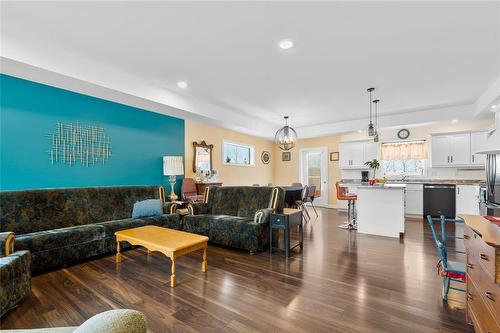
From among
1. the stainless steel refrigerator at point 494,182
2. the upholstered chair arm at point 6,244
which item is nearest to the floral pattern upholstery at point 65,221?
the upholstered chair arm at point 6,244

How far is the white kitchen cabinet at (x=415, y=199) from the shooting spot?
20.0ft

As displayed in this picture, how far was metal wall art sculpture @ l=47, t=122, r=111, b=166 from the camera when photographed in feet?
11.9

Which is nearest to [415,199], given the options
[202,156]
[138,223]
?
[202,156]

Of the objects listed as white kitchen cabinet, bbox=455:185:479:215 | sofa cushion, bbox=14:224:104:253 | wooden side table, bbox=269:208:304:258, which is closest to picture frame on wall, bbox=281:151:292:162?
white kitchen cabinet, bbox=455:185:479:215

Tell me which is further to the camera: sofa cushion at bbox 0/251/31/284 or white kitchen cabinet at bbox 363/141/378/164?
white kitchen cabinet at bbox 363/141/378/164

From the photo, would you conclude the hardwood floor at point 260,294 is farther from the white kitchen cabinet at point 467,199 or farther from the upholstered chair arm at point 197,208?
the white kitchen cabinet at point 467,199

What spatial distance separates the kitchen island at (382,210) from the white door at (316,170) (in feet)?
10.4

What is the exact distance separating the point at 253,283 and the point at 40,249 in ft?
8.02

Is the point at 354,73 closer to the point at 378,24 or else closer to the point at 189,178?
the point at 378,24

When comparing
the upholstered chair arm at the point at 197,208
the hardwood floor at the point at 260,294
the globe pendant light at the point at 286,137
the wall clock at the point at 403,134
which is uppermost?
the wall clock at the point at 403,134

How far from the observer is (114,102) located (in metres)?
4.30

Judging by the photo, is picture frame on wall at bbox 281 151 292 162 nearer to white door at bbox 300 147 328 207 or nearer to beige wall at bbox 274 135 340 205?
beige wall at bbox 274 135 340 205

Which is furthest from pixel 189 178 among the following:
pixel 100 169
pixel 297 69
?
pixel 297 69

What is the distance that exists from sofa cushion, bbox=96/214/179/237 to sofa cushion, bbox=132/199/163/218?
0.11 m
